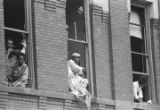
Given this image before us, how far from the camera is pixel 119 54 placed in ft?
64.0

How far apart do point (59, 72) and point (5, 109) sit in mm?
2252

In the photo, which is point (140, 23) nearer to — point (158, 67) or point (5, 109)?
point (158, 67)

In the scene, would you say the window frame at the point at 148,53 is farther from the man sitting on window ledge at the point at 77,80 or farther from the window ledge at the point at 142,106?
the man sitting on window ledge at the point at 77,80

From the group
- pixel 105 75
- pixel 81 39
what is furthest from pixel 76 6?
pixel 105 75

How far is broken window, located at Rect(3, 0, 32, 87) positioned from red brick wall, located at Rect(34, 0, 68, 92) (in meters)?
0.30

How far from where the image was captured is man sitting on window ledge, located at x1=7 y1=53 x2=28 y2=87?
1670 centimetres

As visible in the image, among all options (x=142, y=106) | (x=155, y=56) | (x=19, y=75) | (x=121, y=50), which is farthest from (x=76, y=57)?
(x=155, y=56)

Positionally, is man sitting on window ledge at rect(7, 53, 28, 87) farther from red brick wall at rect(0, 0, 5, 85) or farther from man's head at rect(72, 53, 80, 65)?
Answer: man's head at rect(72, 53, 80, 65)

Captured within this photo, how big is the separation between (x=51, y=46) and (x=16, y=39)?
0.99 meters

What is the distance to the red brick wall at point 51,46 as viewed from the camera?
17.2m

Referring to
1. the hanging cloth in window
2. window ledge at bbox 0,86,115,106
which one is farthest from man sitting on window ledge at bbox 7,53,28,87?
the hanging cloth in window

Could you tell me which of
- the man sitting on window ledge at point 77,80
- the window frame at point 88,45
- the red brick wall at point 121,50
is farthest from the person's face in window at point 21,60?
the red brick wall at point 121,50

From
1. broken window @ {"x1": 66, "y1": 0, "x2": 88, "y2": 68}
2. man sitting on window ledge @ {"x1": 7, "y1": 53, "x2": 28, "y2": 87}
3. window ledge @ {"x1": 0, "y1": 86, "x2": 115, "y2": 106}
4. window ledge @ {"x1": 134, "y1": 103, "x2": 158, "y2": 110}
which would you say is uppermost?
broken window @ {"x1": 66, "y1": 0, "x2": 88, "y2": 68}

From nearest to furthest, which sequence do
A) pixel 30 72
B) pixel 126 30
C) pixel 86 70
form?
pixel 30 72, pixel 86 70, pixel 126 30
